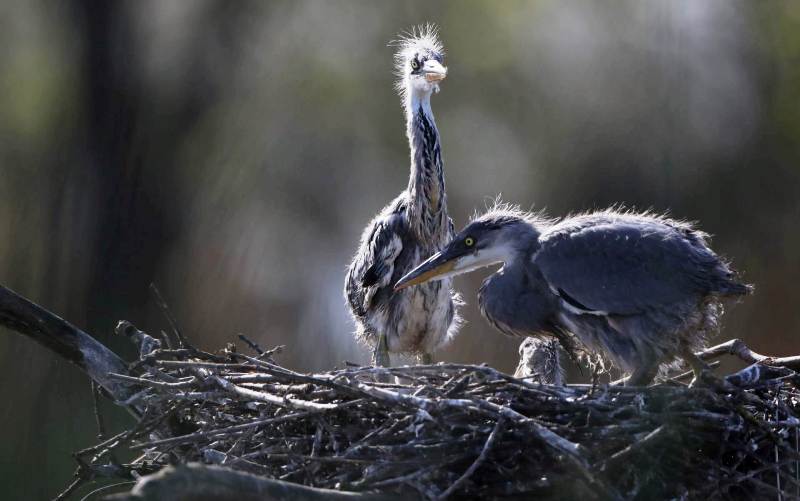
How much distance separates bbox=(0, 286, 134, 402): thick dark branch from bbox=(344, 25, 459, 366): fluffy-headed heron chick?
6.08 ft

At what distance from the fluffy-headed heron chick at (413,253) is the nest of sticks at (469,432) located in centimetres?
182

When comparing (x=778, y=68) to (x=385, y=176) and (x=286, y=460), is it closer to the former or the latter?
(x=385, y=176)

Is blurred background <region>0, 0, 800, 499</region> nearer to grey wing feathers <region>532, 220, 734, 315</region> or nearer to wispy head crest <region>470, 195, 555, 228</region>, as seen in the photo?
wispy head crest <region>470, 195, 555, 228</region>

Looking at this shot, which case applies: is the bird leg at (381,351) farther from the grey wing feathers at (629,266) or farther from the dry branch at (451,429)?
the dry branch at (451,429)

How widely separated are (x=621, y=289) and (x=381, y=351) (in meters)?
1.98

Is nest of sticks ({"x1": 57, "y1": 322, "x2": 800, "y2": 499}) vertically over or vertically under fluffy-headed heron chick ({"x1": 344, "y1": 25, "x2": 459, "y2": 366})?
under

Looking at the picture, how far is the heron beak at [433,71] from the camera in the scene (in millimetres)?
5668

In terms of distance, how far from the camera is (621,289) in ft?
13.0

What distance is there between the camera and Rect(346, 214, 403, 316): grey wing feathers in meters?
5.60

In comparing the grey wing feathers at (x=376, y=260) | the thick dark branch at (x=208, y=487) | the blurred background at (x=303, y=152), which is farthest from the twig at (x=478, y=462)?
the blurred background at (x=303, y=152)

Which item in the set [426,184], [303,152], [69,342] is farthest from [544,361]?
[303,152]

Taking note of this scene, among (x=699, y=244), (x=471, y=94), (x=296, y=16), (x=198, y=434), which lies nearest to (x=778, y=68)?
(x=471, y=94)

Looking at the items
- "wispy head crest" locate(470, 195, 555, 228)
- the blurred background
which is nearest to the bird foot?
"wispy head crest" locate(470, 195, 555, 228)

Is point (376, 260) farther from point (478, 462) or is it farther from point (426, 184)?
point (478, 462)
